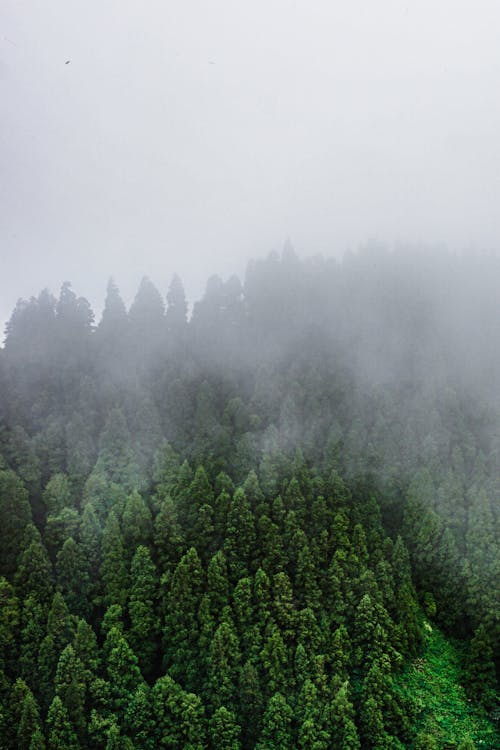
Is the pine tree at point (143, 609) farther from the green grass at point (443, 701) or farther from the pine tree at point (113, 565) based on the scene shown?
the green grass at point (443, 701)

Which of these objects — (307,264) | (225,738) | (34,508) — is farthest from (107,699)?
(307,264)

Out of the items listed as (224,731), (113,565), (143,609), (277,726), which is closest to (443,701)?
(277,726)

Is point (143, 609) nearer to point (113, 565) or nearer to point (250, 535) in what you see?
point (113, 565)

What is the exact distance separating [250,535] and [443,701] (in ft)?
61.3

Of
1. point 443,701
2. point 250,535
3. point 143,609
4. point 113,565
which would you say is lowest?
point 443,701

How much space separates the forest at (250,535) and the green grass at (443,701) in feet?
0.50

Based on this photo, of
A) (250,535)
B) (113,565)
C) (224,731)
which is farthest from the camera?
(250,535)

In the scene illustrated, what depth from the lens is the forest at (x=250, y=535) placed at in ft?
121

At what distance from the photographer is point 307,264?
3595 inches

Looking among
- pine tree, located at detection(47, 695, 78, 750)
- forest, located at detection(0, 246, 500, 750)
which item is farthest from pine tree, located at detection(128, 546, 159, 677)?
pine tree, located at detection(47, 695, 78, 750)

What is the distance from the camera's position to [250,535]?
4616cm

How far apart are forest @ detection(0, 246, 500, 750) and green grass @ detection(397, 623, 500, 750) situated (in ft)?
0.50

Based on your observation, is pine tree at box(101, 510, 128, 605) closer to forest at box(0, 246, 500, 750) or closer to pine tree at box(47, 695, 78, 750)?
forest at box(0, 246, 500, 750)

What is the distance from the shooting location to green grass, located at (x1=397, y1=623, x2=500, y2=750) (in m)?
37.9
